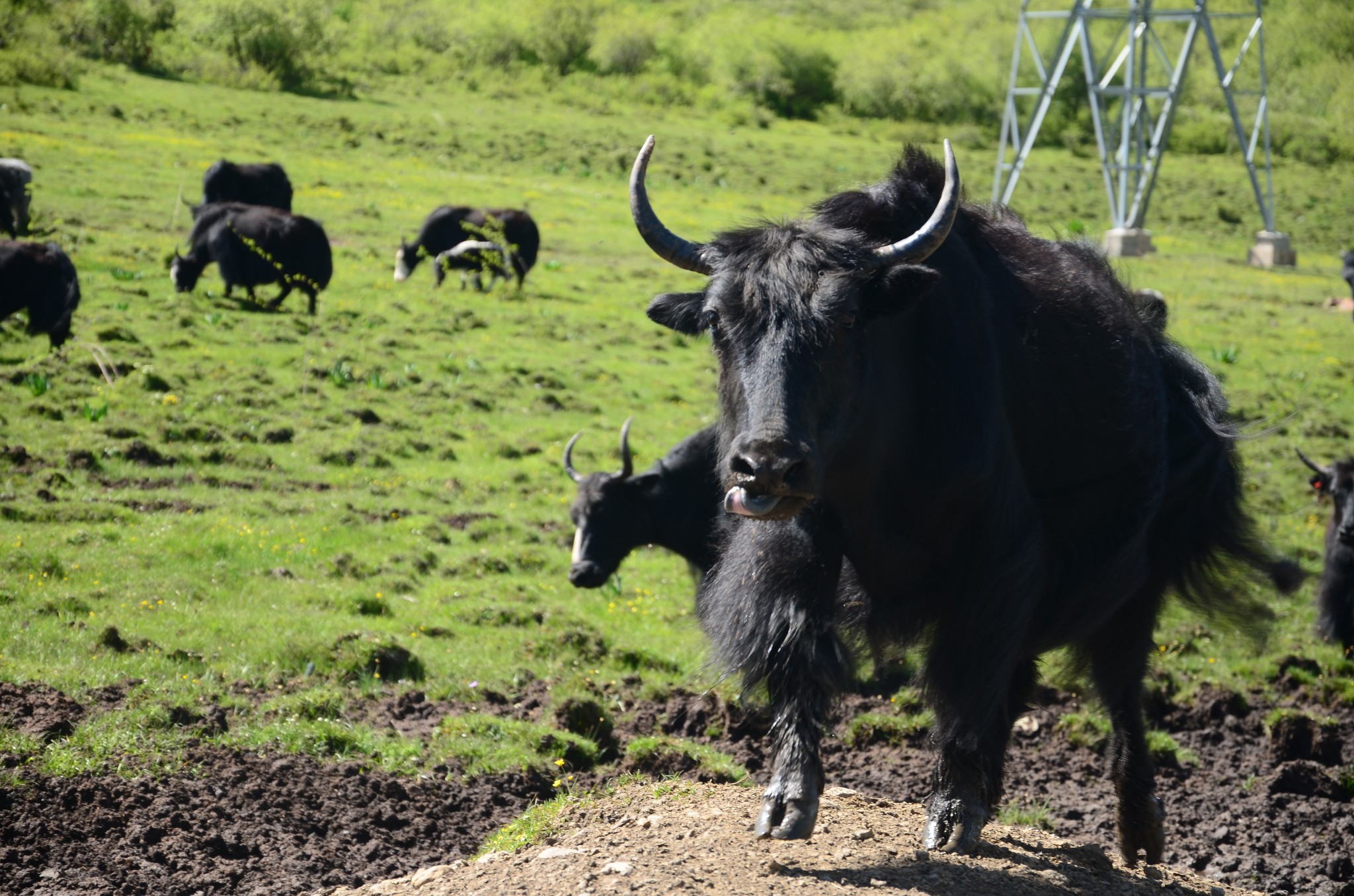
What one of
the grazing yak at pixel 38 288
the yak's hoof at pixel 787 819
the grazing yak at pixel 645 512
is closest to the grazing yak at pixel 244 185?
the grazing yak at pixel 38 288

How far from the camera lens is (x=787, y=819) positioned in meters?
3.77

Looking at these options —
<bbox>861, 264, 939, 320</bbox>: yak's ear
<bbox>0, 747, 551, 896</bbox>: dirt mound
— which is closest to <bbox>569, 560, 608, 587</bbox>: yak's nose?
<bbox>0, 747, 551, 896</bbox>: dirt mound

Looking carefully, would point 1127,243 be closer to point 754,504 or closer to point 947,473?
point 947,473

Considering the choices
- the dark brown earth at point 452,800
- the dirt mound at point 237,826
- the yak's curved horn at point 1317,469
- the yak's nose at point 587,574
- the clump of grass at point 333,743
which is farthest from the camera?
the yak's curved horn at point 1317,469

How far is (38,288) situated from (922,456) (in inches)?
407

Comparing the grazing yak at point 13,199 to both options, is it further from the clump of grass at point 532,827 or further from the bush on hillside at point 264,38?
the bush on hillside at point 264,38

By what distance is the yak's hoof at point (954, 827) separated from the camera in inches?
168

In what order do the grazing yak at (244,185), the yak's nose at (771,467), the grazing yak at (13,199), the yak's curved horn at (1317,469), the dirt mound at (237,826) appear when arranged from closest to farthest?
the yak's nose at (771,467) < the dirt mound at (237,826) < the yak's curved horn at (1317,469) < the grazing yak at (13,199) < the grazing yak at (244,185)

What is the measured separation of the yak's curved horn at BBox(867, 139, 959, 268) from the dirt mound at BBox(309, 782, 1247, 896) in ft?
6.06

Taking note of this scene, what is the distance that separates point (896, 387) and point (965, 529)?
539 mm

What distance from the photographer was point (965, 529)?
13.5ft

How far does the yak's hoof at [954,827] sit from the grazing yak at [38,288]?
10.2 metres

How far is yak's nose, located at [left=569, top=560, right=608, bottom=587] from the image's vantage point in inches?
325

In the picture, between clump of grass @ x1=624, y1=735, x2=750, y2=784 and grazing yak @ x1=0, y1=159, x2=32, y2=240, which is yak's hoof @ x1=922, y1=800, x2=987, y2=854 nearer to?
clump of grass @ x1=624, y1=735, x2=750, y2=784
